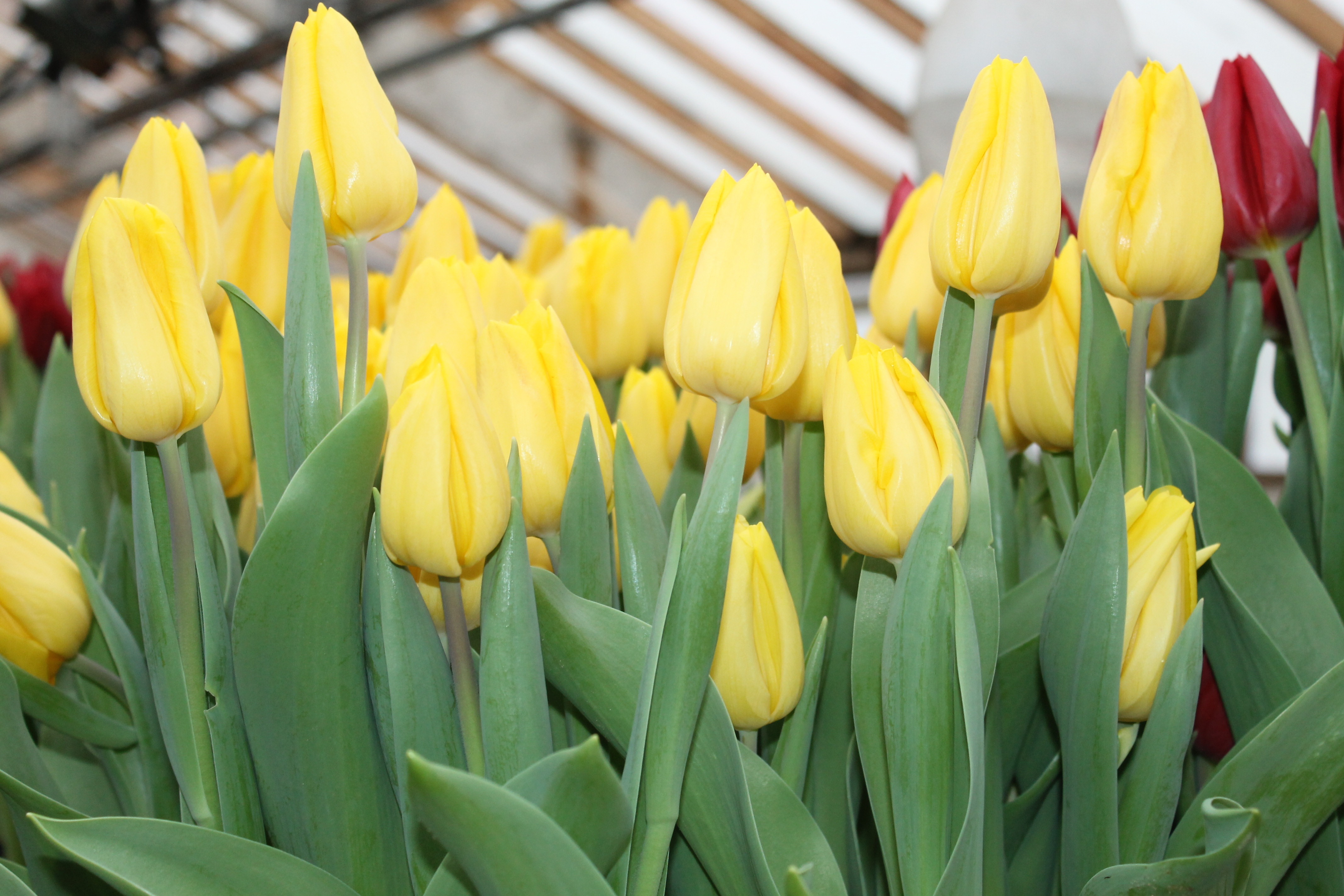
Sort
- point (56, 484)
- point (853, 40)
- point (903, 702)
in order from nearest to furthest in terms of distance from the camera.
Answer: point (903, 702)
point (56, 484)
point (853, 40)

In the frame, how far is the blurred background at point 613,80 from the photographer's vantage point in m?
3.69

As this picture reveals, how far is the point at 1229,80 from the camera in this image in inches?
18.5

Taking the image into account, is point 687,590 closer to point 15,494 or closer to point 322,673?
point 322,673

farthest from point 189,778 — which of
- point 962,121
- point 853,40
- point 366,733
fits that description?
point 853,40

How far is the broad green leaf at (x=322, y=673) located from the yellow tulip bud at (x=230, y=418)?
0.15 metres

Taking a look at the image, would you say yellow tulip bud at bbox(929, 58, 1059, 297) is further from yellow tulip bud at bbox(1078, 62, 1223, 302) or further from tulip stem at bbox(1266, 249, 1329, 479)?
tulip stem at bbox(1266, 249, 1329, 479)

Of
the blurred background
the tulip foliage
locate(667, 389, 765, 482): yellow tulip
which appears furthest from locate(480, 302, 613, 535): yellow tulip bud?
the blurred background

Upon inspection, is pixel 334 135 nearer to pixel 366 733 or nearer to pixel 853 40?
pixel 366 733

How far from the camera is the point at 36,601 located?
39cm

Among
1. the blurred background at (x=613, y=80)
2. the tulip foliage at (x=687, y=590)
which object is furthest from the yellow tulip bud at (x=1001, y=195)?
the blurred background at (x=613, y=80)

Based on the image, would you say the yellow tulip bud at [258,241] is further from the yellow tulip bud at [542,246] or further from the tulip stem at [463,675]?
the yellow tulip bud at [542,246]

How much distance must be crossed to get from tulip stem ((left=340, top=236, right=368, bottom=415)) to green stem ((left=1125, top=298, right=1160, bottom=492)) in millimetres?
255

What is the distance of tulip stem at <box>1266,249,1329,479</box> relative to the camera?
18.0 inches

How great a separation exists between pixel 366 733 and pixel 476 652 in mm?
43
